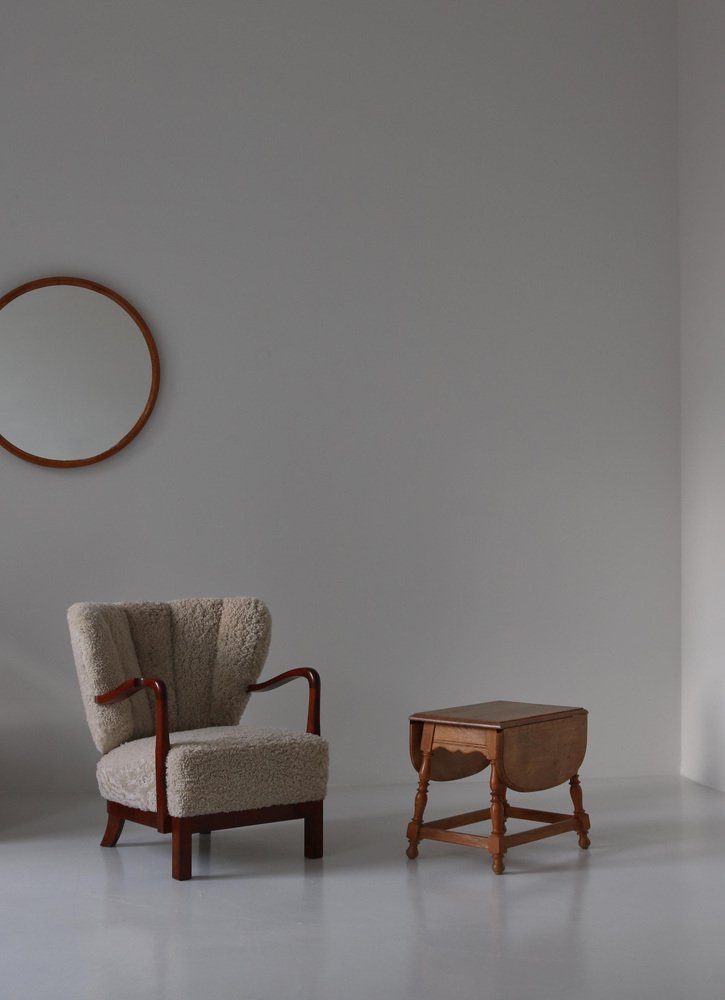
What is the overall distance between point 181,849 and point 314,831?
41 cm

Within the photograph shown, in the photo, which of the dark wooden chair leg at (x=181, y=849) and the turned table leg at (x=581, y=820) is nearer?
the dark wooden chair leg at (x=181, y=849)

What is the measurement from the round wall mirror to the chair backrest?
87cm

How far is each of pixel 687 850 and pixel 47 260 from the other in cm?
305

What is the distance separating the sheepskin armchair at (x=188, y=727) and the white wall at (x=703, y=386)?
1800 millimetres

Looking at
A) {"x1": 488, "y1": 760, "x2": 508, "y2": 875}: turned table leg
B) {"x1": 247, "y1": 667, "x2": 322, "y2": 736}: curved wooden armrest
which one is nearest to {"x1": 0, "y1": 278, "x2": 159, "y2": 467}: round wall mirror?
{"x1": 247, "y1": 667, "x2": 322, "y2": 736}: curved wooden armrest

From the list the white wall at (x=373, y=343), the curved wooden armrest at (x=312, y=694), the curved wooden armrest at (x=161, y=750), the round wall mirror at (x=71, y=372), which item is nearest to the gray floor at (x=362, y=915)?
the curved wooden armrest at (x=161, y=750)

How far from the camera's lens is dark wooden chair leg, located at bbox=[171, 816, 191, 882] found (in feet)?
9.93

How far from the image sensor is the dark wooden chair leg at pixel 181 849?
119 inches

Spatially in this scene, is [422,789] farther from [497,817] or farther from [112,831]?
[112,831]

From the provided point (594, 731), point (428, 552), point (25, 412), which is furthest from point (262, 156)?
point (594, 731)

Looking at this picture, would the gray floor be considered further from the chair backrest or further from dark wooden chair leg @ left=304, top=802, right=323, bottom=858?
the chair backrest

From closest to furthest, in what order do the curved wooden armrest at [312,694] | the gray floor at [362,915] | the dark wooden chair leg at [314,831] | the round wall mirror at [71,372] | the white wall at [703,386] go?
1. the gray floor at [362,915]
2. the dark wooden chair leg at [314,831]
3. the curved wooden armrest at [312,694]
4. the round wall mirror at [71,372]
5. the white wall at [703,386]

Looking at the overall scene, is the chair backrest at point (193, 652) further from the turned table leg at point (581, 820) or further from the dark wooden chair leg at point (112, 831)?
the turned table leg at point (581, 820)

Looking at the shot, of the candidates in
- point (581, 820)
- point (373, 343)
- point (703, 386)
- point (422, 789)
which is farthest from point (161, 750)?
point (703, 386)
